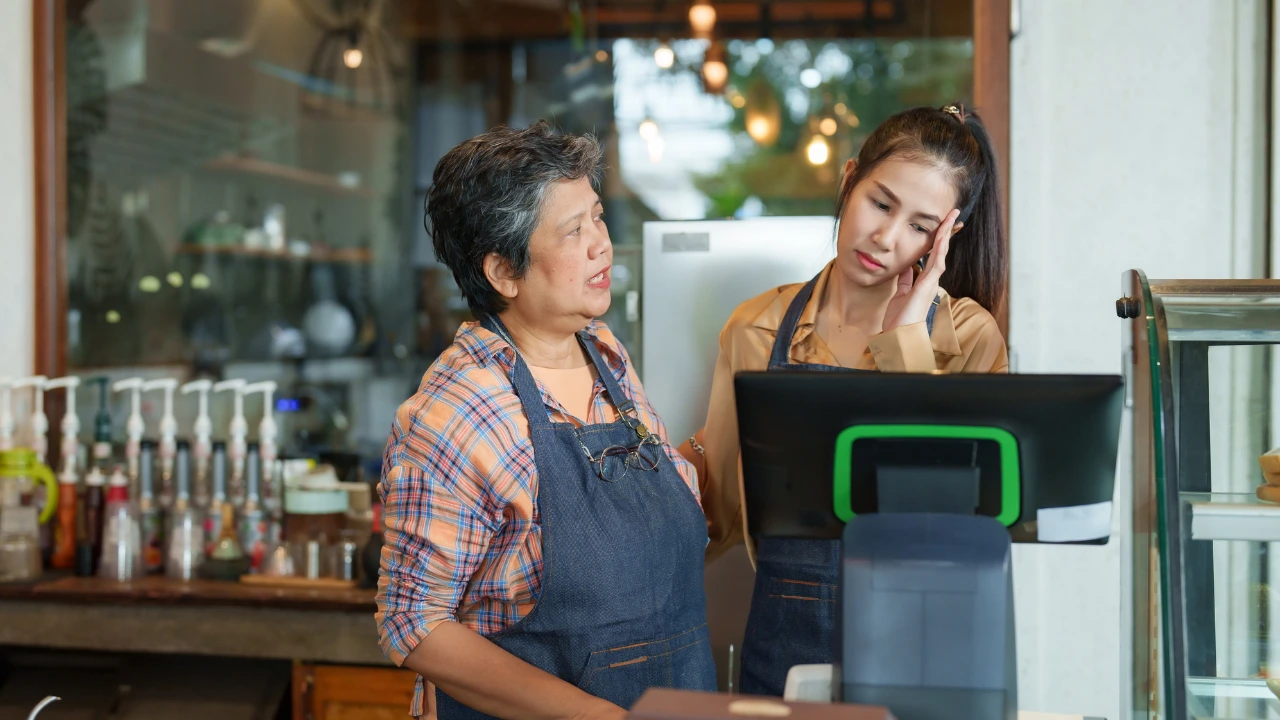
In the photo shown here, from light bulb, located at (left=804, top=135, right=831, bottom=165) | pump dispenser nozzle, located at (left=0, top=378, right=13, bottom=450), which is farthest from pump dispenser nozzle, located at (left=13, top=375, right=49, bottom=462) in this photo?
light bulb, located at (left=804, top=135, right=831, bottom=165)

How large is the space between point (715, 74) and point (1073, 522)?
4845mm

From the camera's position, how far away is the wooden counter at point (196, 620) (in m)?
2.60

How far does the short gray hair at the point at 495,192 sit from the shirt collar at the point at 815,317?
428mm

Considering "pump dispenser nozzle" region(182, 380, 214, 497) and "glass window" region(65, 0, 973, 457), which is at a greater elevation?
"glass window" region(65, 0, 973, 457)

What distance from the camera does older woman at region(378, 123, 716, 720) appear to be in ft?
4.70

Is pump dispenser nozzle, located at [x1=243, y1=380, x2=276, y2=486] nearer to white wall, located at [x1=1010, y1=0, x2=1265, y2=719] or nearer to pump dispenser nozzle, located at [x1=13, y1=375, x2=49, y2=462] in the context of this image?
pump dispenser nozzle, located at [x1=13, y1=375, x2=49, y2=462]

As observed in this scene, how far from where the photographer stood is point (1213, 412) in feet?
4.47

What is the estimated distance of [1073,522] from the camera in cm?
112

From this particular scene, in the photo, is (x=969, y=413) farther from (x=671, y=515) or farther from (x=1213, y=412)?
(x=671, y=515)

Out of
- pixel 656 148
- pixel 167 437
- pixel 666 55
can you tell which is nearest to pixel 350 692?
pixel 167 437

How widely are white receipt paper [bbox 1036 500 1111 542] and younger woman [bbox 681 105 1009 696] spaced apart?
0.54m

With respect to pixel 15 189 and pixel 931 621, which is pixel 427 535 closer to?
pixel 931 621

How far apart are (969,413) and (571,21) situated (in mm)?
5003

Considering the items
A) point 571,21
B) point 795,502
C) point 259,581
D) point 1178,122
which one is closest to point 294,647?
point 259,581
